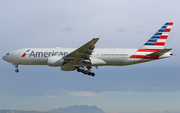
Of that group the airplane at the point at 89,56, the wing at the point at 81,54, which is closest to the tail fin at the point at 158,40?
the airplane at the point at 89,56

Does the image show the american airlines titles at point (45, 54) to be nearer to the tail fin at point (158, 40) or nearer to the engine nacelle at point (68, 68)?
the engine nacelle at point (68, 68)

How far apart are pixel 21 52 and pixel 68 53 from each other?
8491 millimetres

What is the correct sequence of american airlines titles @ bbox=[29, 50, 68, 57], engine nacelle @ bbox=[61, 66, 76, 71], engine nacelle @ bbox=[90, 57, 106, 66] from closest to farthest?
1. engine nacelle @ bbox=[90, 57, 106, 66]
2. american airlines titles @ bbox=[29, 50, 68, 57]
3. engine nacelle @ bbox=[61, 66, 76, 71]

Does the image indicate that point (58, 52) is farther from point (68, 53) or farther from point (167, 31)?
point (167, 31)

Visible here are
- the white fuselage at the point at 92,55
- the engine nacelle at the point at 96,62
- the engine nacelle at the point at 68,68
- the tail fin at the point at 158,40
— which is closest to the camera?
the engine nacelle at the point at 96,62

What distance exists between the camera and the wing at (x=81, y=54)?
33656mm

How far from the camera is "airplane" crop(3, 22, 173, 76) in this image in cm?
3644

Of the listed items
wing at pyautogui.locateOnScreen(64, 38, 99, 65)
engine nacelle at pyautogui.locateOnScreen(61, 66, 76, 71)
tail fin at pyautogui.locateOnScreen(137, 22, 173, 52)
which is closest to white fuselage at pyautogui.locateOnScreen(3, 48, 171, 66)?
wing at pyautogui.locateOnScreen(64, 38, 99, 65)

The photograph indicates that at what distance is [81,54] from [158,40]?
1498cm

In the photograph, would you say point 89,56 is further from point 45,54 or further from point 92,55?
point 45,54

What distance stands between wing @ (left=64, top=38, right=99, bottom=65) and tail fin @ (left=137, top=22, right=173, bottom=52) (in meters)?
10.1

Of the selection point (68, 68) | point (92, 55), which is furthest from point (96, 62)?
point (68, 68)

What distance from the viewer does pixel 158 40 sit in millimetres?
40312

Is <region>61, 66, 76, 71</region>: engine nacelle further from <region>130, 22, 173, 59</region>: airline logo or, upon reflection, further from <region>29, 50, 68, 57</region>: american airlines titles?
<region>130, 22, 173, 59</region>: airline logo
